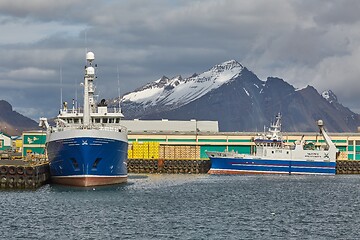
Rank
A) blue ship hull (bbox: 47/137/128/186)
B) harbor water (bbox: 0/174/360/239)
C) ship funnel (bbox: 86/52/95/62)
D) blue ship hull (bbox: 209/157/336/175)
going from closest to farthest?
harbor water (bbox: 0/174/360/239), blue ship hull (bbox: 47/137/128/186), ship funnel (bbox: 86/52/95/62), blue ship hull (bbox: 209/157/336/175)

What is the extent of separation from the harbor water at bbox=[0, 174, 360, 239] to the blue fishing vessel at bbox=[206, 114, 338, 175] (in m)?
36.4

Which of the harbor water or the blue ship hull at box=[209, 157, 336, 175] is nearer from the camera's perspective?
the harbor water

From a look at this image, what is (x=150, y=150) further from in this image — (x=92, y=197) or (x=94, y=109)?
(x=92, y=197)

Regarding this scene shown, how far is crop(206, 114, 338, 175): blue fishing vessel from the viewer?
13027cm

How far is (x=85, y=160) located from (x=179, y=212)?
20740 millimetres

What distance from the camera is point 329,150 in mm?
133875

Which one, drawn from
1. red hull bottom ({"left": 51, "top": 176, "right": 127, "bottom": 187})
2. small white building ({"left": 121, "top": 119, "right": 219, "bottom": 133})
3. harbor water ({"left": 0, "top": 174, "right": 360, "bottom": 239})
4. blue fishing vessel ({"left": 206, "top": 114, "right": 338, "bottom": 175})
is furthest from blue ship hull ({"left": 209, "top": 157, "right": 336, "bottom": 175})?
red hull bottom ({"left": 51, "top": 176, "right": 127, "bottom": 187})

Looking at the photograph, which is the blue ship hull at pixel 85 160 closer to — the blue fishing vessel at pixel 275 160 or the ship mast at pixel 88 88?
the ship mast at pixel 88 88

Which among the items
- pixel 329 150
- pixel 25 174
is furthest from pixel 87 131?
pixel 329 150

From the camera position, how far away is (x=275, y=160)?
131 metres

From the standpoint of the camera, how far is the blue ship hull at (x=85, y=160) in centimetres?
8379

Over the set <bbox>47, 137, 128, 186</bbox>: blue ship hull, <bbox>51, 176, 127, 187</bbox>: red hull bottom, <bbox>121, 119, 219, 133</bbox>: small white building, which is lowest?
<bbox>51, 176, 127, 187</bbox>: red hull bottom

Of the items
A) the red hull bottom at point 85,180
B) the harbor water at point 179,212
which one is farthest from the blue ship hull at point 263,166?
the red hull bottom at point 85,180

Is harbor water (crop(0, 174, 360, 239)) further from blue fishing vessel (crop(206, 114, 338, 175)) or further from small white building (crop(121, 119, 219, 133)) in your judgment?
small white building (crop(121, 119, 219, 133))
